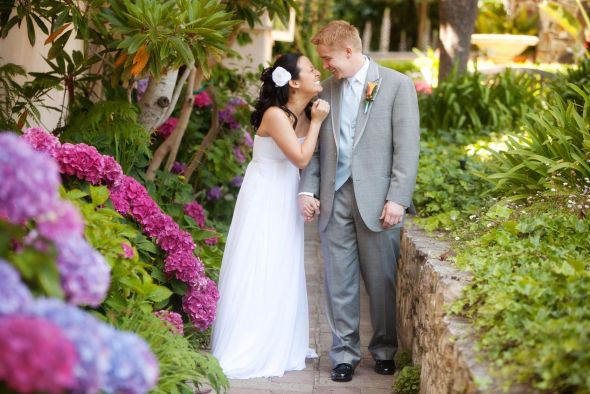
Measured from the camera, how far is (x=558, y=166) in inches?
203

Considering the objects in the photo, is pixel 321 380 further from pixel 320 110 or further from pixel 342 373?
pixel 320 110

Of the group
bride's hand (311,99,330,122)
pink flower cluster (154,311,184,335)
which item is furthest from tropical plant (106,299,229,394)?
bride's hand (311,99,330,122)

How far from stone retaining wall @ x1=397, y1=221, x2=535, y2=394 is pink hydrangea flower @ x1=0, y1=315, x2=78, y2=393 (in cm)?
164

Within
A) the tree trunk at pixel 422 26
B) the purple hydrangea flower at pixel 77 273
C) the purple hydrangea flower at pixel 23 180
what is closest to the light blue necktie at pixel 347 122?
the purple hydrangea flower at pixel 77 273

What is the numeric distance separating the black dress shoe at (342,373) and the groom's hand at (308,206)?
0.86m

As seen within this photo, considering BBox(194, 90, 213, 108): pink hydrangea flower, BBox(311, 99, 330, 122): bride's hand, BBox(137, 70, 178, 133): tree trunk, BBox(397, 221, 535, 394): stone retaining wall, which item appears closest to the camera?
BBox(397, 221, 535, 394): stone retaining wall

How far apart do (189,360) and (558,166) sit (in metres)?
2.53

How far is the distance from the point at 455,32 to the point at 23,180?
864cm

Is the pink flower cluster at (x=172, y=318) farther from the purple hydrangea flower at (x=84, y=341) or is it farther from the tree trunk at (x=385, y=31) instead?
the tree trunk at (x=385, y=31)

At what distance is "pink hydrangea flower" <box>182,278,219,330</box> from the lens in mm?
4816

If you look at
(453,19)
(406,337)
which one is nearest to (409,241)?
(406,337)

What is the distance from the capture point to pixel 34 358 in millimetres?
1855

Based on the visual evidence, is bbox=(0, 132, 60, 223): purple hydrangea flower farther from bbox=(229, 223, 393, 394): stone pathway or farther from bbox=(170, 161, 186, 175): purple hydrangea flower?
bbox=(170, 161, 186, 175): purple hydrangea flower

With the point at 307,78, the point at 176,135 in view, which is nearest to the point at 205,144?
the point at 176,135
